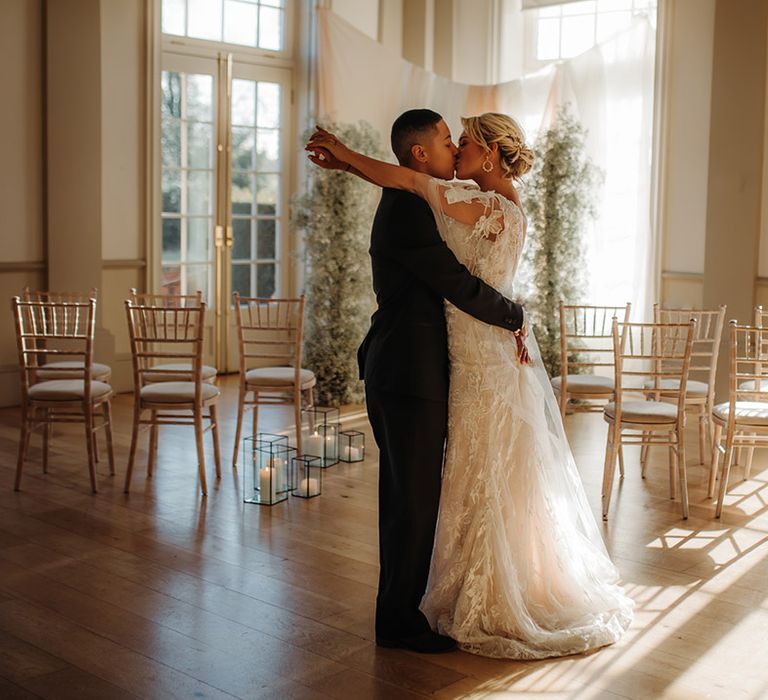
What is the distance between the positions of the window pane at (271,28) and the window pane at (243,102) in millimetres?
415

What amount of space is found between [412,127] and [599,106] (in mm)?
6089

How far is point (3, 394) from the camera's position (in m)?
8.02

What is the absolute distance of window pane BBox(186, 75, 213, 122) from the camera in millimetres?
9297

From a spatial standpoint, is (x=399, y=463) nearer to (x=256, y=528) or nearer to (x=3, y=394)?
(x=256, y=528)

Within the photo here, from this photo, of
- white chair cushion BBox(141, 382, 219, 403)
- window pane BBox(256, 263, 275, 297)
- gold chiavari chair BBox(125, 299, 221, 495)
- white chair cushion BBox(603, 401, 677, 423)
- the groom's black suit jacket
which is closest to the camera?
the groom's black suit jacket

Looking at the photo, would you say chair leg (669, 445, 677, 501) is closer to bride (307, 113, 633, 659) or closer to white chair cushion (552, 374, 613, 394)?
white chair cushion (552, 374, 613, 394)

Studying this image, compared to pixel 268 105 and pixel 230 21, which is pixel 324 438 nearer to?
pixel 268 105

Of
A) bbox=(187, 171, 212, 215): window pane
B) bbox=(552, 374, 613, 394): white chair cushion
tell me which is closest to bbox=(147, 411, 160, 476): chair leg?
bbox=(552, 374, 613, 394): white chair cushion

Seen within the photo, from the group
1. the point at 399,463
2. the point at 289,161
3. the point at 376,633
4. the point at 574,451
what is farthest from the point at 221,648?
the point at 289,161

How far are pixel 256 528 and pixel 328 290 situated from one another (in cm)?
355

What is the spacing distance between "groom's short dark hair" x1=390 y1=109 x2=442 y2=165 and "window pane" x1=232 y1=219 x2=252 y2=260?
633cm

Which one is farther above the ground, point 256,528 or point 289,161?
point 289,161

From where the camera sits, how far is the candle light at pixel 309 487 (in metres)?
5.66

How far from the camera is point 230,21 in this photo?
31.2ft
